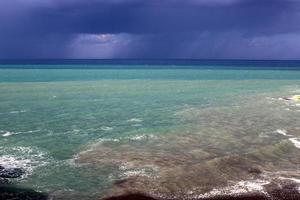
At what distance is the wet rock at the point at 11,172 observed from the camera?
1212 inches

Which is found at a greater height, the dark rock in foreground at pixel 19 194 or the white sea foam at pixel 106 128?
the dark rock in foreground at pixel 19 194

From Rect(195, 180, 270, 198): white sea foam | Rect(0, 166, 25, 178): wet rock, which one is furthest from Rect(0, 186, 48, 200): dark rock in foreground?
Rect(195, 180, 270, 198): white sea foam

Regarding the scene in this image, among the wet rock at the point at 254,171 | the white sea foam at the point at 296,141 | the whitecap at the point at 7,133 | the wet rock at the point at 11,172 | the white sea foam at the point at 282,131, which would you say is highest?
the wet rock at the point at 11,172

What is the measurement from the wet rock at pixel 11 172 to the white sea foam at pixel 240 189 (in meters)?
13.6

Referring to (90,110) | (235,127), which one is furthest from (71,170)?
(90,110)

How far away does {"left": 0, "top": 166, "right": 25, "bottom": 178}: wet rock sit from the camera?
101ft

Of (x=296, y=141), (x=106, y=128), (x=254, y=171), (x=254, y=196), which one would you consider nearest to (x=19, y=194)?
(x=254, y=196)

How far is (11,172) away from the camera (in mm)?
31703

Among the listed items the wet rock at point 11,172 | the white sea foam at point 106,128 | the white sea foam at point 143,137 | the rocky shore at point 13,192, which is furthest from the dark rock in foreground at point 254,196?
the white sea foam at point 106,128

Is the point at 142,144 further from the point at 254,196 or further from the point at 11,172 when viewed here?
the point at 254,196

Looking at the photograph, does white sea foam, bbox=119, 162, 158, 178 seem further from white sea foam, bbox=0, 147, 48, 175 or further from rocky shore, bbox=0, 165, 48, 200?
rocky shore, bbox=0, 165, 48, 200

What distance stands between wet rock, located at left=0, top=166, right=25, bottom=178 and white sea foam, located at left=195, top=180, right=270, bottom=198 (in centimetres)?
1365

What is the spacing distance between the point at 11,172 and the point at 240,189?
669 inches

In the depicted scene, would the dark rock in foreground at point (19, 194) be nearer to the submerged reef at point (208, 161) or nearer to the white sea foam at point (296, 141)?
the submerged reef at point (208, 161)
